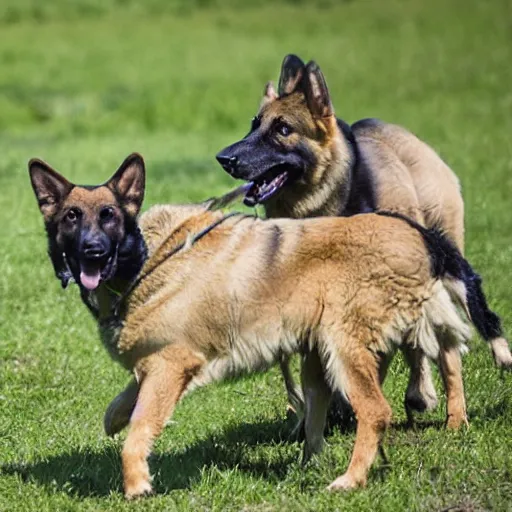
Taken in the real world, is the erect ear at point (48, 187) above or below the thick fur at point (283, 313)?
above

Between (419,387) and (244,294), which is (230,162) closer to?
(244,294)

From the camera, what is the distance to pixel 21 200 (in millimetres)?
15055

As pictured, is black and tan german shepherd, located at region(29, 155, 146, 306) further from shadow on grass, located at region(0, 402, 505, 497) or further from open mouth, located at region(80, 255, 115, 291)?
shadow on grass, located at region(0, 402, 505, 497)

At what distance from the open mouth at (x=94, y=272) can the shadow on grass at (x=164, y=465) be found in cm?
107

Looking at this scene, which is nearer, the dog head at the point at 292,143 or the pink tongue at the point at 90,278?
the pink tongue at the point at 90,278

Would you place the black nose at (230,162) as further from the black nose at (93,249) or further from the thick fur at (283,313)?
the black nose at (93,249)

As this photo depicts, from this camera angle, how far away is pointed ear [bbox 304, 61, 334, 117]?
8000 mm

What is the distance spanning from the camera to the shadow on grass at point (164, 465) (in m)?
6.46

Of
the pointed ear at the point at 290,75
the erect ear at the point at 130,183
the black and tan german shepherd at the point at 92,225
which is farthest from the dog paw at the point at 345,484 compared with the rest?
the pointed ear at the point at 290,75

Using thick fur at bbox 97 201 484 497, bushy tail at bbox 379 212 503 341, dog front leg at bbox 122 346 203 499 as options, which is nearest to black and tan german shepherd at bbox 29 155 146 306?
thick fur at bbox 97 201 484 497

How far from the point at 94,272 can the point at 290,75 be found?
8.36 ft

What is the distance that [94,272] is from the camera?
20.7 feet

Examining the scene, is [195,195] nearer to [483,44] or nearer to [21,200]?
[21,200]

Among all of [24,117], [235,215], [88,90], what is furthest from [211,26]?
[235,215]
